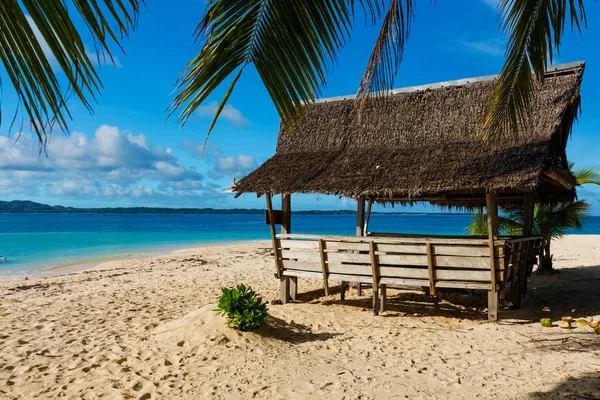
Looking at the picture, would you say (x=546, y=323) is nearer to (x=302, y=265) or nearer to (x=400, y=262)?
(x=400, y=262)

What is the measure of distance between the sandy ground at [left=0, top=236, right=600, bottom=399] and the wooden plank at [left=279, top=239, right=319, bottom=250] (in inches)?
45.5

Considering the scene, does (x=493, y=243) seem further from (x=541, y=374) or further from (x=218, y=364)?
(x=218, y=364)

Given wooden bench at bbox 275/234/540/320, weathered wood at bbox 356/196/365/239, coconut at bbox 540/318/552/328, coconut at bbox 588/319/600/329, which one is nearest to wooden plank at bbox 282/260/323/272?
wooden bench at bbox 275/234/540/320

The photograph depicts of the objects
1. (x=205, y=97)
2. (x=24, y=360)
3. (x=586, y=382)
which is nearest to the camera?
(x=205, y=97)

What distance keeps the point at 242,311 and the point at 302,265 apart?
2.43 meters

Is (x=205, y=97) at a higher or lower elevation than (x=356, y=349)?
higher

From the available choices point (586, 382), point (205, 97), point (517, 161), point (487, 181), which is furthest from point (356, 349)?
point (205, 97)

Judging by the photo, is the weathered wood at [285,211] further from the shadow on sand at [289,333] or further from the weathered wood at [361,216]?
the shadow on sand at [289,333]

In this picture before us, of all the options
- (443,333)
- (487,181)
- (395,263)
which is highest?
(487,181)

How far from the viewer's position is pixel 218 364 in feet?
17.7

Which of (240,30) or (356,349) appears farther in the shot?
(356,349)

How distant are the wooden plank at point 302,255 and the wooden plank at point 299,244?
8 cm

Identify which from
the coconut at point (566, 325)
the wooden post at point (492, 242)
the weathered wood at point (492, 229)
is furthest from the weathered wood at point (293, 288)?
the coconut at point (566, 325)

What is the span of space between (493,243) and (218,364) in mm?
4384
